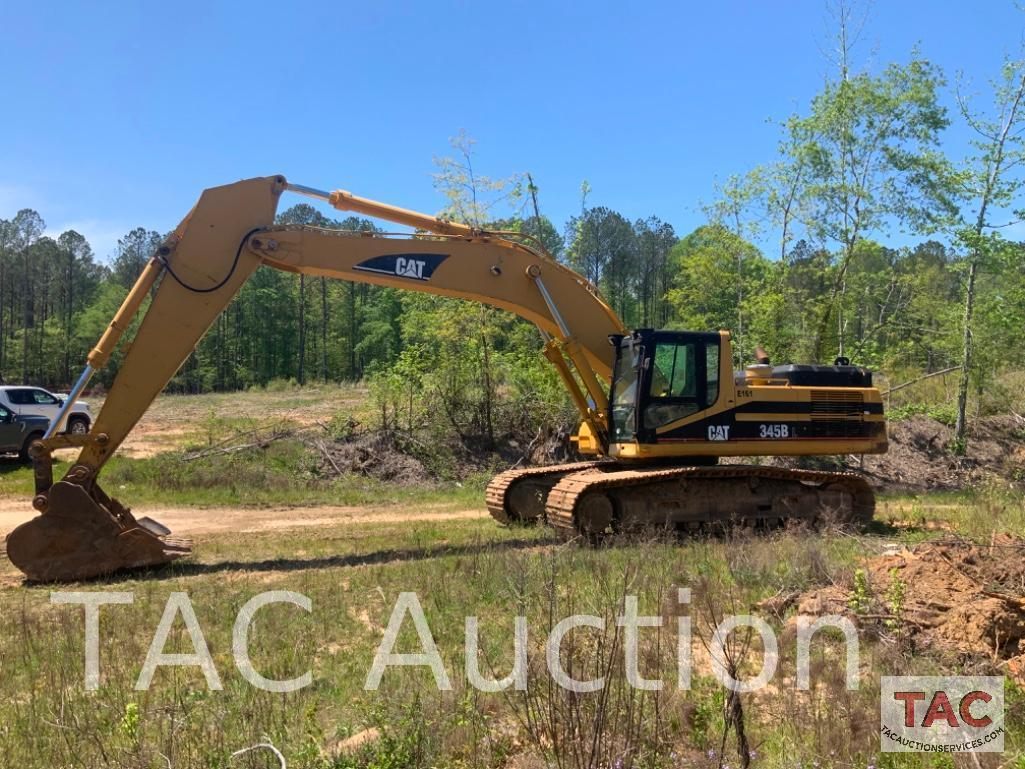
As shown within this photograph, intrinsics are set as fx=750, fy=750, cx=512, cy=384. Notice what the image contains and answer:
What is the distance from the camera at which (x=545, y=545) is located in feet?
33.1

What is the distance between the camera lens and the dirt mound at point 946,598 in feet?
16.7

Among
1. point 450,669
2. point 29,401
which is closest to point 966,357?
point 450,669

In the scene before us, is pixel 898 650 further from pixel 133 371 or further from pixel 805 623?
pixel 133 371

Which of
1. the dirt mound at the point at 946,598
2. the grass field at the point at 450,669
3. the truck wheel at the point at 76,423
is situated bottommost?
the grass field at the point at 450,669

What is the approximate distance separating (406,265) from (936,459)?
16397mm

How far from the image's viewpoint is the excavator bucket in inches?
321

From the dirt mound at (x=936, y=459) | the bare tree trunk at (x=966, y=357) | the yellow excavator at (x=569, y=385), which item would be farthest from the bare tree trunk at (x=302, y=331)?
the yellow excavator at (x=569, y=385)

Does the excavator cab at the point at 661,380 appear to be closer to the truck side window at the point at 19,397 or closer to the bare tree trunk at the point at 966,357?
the bare tree trunk at the point at 966,357

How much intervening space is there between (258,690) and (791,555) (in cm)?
519

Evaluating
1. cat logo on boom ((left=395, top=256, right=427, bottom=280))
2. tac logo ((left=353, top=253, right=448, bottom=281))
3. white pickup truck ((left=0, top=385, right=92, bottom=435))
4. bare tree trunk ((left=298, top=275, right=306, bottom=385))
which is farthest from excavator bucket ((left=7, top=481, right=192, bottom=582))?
bare tree trunk ((left=298, top=275, right=306, bottom=385))

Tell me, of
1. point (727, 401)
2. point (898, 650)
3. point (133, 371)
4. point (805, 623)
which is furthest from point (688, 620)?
point (133, 371)

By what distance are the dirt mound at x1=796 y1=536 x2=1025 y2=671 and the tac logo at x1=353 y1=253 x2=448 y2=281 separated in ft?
20.1

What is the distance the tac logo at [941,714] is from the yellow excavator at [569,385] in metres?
5.24

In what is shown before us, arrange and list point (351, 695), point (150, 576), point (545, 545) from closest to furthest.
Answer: point (351, 695)
point (150, 576)
point (545, 545)
